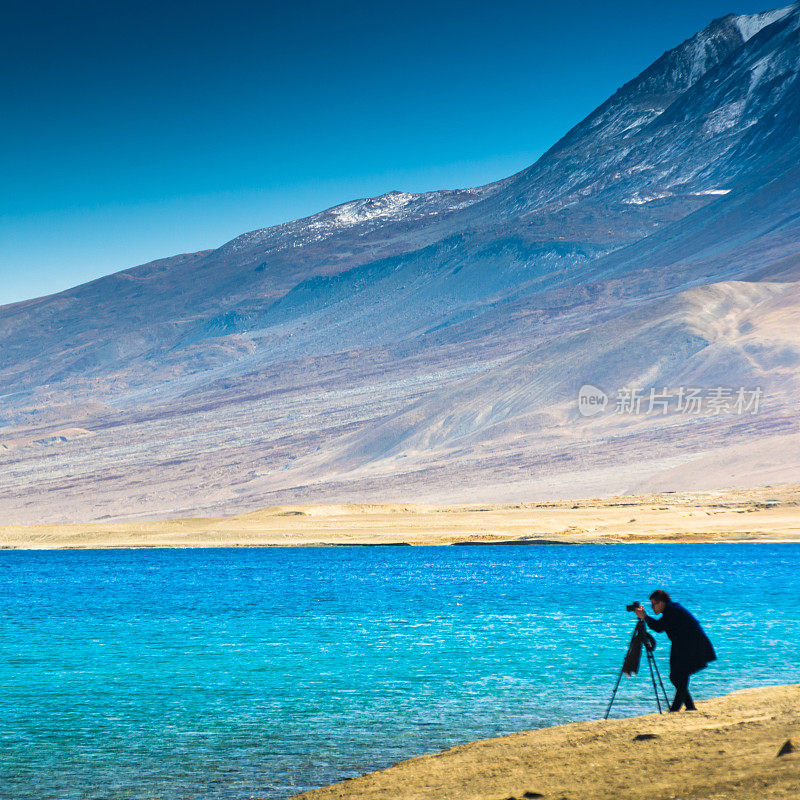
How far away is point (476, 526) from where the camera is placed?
57.8m

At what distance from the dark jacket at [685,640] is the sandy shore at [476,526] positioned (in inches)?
1566

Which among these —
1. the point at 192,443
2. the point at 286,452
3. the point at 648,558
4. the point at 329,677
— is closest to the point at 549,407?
the point at 286,452

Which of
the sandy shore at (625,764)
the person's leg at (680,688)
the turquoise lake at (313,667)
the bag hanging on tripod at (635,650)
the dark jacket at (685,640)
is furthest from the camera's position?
the turquoise lake at (313,667)

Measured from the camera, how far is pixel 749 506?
61.8 meters

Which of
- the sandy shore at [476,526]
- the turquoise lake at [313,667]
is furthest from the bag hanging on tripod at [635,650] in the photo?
the sandy shore at [476,526]

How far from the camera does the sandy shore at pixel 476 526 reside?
52531mm

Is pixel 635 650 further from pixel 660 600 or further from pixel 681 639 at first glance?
pixel 660 600

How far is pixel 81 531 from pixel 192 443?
102532 mm

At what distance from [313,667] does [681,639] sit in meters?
8.27

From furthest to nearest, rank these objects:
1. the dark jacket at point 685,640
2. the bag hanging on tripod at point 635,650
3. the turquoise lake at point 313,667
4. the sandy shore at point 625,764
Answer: the turquoise lake at point 313,667 → the bag hanging on tripod at point 635,650 → the dark jacket at point 685,640 → the sandy shore at point 625,764

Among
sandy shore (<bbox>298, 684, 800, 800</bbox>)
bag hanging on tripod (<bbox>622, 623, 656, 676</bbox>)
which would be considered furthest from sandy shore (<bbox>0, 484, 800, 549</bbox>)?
sandy shore (<bbox>298, 684, 800, 800</bbox>)

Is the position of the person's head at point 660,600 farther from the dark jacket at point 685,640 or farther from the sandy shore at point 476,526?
the sandy shore at point 476,526

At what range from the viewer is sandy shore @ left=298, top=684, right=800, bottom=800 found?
8.36 meters

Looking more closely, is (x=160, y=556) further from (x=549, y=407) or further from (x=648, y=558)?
(x=549, y=407)
